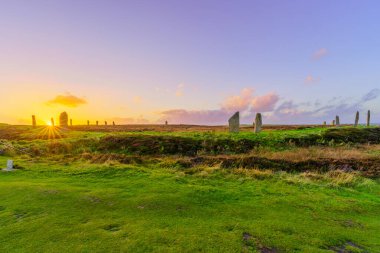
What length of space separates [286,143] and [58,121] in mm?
44178

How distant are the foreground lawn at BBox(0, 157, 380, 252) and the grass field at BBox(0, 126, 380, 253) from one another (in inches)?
1.4

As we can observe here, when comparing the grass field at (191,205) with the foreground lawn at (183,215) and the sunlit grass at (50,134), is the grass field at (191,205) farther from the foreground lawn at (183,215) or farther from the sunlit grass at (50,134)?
the sunlit grass at (50,134)

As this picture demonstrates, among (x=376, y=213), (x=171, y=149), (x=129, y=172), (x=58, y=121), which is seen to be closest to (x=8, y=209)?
(x=129, y=172)

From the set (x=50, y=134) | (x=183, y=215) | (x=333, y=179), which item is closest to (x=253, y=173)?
(x=333, y=179)

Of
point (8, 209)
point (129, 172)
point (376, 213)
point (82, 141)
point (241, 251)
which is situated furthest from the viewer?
point (82, 141)

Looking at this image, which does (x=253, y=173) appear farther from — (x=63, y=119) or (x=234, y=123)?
(x=63, y=119)

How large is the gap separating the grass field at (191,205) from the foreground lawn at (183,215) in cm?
3

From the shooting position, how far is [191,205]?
10352mm

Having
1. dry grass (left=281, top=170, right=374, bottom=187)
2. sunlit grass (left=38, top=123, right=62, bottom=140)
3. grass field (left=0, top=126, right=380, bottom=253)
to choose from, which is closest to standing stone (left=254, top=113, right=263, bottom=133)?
grass field (left=0, top=126, right=380, bottom=253)

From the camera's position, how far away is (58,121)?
5206 cm

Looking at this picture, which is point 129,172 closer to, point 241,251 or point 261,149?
point 241,251

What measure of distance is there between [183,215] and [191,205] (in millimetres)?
1074

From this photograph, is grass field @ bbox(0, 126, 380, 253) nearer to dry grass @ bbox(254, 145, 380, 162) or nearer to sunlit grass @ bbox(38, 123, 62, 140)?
dry grass @ bbox(254, 145, 380, 162)

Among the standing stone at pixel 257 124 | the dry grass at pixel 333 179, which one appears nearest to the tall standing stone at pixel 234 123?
the standing stone at pixel 257 124
